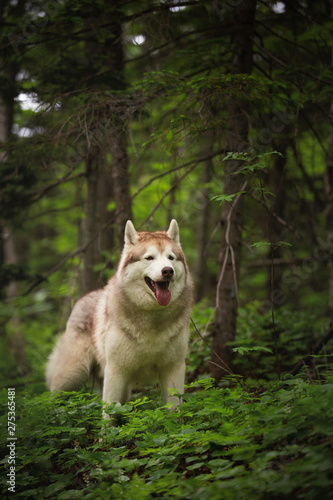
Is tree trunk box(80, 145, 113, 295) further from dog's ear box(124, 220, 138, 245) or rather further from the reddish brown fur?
the reddish brown fur

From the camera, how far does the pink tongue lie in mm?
4598

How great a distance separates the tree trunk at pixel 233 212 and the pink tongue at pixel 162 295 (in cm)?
119

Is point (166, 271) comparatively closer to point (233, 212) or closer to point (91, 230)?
point (233, 212)

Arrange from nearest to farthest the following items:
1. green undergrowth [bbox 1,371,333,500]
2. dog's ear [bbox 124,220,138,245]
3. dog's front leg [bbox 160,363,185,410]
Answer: green undergrowth [bbox 1,371,333,500], dog's front leg [bbox 160,363,185,410], dog's ear [bbox 124,220,138,245]

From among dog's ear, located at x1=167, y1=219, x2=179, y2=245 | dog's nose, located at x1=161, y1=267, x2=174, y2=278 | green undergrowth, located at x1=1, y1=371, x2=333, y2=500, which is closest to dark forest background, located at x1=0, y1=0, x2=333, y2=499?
dog's ear, located at x1=167, y1=219, x2=179, y2=245

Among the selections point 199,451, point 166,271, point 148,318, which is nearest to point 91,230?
point 148,318

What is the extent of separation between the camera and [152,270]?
4.60 meters

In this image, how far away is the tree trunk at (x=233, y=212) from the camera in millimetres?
5746

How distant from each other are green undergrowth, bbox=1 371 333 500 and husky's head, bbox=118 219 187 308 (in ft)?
3.81

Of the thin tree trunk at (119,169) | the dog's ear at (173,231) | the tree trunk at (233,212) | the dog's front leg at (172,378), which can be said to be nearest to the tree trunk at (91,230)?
the thin tree trunk at (119,169)

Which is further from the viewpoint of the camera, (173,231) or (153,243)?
(173,231)

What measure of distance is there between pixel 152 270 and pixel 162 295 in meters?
0.31

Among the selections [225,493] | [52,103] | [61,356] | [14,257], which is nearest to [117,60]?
[52,103]

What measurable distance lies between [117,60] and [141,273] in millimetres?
4580
